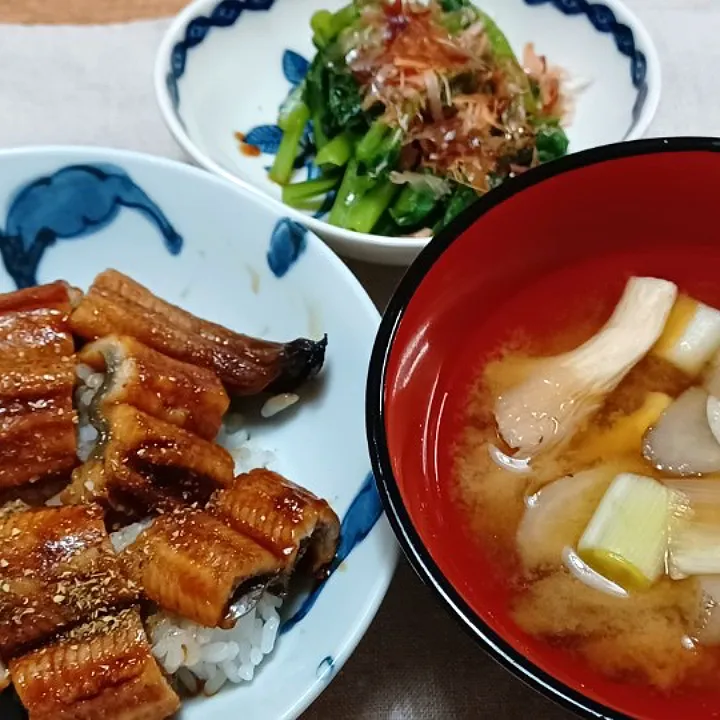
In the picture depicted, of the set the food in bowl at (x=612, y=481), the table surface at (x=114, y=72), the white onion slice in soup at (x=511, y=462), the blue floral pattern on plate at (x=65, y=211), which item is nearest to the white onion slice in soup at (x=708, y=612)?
the food in bowl at (x=612, y=481)

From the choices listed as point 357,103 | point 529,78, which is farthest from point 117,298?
point 529,78

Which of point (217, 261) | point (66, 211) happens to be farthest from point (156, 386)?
point (66, 211)

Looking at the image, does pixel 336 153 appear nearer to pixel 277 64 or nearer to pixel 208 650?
pixel 277 64

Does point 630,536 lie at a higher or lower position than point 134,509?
higher

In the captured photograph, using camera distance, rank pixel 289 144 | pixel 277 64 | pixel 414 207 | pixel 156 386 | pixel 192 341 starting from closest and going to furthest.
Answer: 1. pixel 156 386
2. pixel 192 341
3. pixel 414 207
4. pixel 289 144
5. pixel 277 64

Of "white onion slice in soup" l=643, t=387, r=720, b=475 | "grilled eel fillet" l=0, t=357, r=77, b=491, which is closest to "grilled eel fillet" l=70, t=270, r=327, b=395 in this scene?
"grilled eel fillet" l=0, t=357, r=77, b=491

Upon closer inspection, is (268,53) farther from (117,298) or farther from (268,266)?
(117,298)

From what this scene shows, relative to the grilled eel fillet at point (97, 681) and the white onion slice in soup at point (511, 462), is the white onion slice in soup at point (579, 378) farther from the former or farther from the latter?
the grilled eel fillet at point (97, 681)

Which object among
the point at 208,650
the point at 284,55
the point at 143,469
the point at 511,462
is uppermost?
the point at 284,55

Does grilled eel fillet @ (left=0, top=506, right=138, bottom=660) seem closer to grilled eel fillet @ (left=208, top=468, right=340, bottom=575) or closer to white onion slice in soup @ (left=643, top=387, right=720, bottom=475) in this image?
grilled eel fillet @ (left=208, top=468, right=340, bottom=575)
